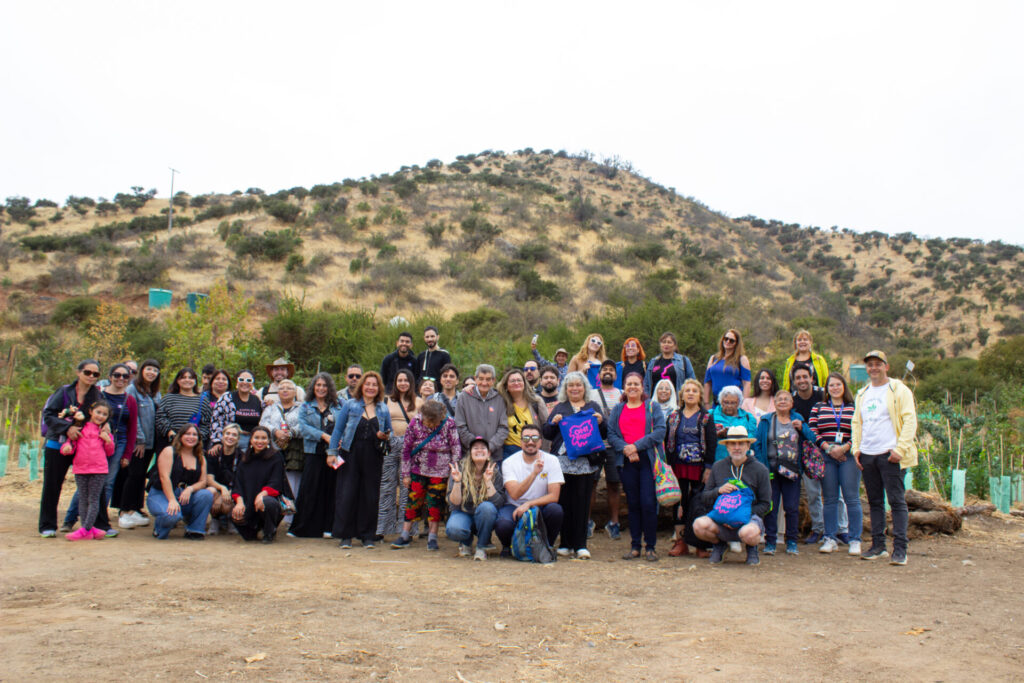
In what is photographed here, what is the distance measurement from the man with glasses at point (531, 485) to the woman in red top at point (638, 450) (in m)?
0.67

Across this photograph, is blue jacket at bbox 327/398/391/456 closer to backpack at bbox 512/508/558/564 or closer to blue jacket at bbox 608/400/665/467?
backpack at bbox 512/508/558/564

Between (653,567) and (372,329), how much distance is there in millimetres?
14619

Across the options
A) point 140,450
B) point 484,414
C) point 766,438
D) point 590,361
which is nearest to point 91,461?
point 140,450

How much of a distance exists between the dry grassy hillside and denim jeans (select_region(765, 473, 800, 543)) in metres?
18.8

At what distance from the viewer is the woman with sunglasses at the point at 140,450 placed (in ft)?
26.6

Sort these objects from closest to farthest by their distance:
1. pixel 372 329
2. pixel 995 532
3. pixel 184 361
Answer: pixel 995 532 → pixel 184 361 → pixel 372 329

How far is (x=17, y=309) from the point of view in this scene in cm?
2766

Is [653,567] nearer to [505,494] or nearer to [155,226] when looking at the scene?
[505,494]

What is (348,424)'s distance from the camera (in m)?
7.71

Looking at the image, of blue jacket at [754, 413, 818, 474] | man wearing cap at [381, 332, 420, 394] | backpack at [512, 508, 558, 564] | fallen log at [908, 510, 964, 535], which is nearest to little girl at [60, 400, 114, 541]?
man wearing cap at [381, 332, 420, 394]

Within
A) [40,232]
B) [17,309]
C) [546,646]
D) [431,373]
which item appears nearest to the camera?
[546,646]

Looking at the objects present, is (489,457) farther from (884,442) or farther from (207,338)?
(207,338)

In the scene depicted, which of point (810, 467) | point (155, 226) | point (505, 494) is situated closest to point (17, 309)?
point (155, 226)

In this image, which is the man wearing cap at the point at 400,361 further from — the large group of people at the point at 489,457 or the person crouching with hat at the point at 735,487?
the person crouching with hat at the point at 735,487
